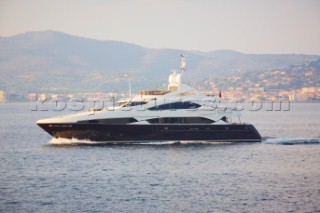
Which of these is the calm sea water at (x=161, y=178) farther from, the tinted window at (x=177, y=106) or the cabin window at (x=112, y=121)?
the tinted window at (x=177, y=106)

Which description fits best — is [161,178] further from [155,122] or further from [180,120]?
[180,120]

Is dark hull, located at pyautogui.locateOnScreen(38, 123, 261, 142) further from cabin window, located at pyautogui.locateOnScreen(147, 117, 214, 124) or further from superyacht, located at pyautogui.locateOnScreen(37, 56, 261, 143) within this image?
cabin window, located at pyautogui.locateOnScreen(147, 117, 214, 124)

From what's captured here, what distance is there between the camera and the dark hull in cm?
5125

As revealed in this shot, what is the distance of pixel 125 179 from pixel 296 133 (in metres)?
38.5

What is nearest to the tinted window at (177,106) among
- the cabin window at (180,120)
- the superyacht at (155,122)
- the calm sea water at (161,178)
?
the superyacht at (155,122)

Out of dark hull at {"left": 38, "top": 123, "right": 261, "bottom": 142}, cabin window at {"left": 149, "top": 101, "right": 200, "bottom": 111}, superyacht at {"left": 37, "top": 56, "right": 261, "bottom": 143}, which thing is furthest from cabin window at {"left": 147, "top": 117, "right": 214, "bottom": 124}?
cabin window at {"left": 149, "top": 101, "right": 200, "bottom": 111}

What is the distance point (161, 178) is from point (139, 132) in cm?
1331

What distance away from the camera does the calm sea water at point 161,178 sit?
32.0 meters

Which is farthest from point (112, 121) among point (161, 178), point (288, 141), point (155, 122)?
point (288, 141)

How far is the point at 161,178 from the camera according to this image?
127 feet

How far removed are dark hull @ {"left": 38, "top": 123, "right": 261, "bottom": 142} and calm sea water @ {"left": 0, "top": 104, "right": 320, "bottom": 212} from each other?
0.77 m

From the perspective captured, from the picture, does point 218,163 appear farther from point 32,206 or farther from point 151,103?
point 32,206

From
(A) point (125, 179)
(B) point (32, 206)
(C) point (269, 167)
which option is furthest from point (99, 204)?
(C) point (269, 167)

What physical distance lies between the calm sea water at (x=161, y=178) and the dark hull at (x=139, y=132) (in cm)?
77
